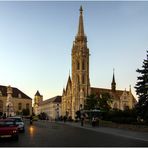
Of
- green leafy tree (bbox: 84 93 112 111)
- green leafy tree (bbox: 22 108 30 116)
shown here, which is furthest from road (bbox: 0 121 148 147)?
green leafy tree (bbox: 22 108 30 116)

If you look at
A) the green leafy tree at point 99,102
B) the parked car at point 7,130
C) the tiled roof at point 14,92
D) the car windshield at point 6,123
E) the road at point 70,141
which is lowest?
the road at point 70,141

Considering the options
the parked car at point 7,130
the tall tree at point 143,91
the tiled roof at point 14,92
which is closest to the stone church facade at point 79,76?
the tiled roof at point 14,92

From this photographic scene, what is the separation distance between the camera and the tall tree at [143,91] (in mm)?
40222

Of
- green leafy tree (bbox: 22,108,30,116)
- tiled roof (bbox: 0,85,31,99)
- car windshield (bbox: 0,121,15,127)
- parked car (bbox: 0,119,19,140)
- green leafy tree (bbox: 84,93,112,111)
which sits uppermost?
tiled roof (bbox: 0,85,31,99)

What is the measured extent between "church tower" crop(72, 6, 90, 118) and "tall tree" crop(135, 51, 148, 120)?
9232 centimetres

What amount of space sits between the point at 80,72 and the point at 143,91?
95.1 meters

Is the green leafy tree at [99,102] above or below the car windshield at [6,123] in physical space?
above

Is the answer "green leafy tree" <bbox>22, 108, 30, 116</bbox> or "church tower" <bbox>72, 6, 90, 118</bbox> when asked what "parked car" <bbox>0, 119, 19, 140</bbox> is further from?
"green leafy tree" <bbox>22, 108, 30, 116</bbox>

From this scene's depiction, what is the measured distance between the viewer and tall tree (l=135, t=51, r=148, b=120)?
40222 mm

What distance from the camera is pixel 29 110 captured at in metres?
143

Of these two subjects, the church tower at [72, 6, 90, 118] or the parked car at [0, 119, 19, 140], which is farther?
the church tower at [72, 6, 90, 118]

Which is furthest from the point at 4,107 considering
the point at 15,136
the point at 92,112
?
the point at 15,136

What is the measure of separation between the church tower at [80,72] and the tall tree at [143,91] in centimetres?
9232

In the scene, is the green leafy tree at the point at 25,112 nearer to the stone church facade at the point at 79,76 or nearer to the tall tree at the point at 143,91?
the stone church facade at the point at 79,76
